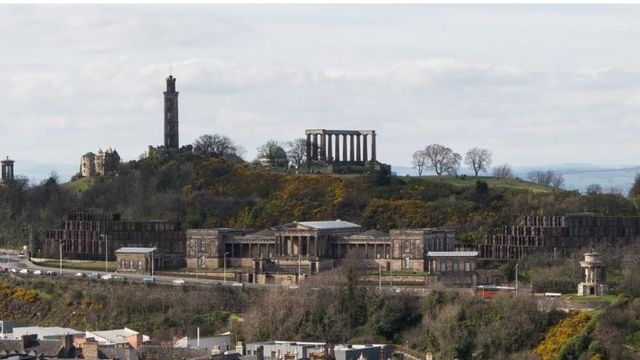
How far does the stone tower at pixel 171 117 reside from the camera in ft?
581

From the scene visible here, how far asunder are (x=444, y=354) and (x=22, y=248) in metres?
64.4

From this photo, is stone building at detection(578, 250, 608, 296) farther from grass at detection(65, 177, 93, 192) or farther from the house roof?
grass at detection(65, 177, 93, 192)

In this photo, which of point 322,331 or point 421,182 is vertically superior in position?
point 421,182

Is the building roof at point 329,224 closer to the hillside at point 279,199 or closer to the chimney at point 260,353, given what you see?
the hillside at point 279,199

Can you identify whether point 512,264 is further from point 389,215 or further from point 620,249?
point 389,215

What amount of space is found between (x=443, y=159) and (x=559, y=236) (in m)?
48.0

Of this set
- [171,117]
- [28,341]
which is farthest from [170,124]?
[28,341]

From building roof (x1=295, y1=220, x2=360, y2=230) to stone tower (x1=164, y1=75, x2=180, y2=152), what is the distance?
35.5 metres

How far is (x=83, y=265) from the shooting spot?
14788cm

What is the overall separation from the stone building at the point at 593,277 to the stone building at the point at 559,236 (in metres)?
14.5

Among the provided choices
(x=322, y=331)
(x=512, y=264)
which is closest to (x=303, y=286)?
(x=322, y=331)

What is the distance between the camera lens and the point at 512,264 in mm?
129500

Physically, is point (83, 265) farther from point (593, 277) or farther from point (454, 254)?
point (593, 277)

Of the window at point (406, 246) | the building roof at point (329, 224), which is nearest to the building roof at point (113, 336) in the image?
the window at point (406, 246)
